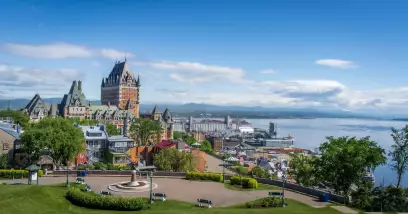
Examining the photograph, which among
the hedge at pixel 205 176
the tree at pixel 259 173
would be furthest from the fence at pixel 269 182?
the tree at pixel 259 173

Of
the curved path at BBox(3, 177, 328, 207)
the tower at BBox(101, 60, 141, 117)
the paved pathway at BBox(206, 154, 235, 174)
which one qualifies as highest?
the tower at BBox(101, 60, 141, 117)

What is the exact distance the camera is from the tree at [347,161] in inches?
1427

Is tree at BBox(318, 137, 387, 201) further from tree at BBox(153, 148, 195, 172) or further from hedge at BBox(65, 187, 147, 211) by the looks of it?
tree at BBox(153, 148, 195, 172)

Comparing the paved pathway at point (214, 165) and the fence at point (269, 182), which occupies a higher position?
the fence at point (269, 182)

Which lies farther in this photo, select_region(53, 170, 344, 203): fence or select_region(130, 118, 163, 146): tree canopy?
select_region(130, 118, 163, 146): tree canopy

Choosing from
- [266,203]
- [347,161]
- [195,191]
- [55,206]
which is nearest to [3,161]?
[55,206]

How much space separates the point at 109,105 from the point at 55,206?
115 m

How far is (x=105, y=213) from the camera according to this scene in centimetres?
2972

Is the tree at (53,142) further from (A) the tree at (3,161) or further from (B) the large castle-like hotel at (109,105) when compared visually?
(B) the large castle-like hotel at (109,105)

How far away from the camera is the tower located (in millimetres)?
153000

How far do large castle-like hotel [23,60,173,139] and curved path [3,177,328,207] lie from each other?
8177 cm

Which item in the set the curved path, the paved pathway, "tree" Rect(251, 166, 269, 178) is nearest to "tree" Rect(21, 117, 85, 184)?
the curved path

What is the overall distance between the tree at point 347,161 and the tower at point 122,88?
118m

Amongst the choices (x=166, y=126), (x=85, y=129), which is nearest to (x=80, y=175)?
(x=85, y=129)
